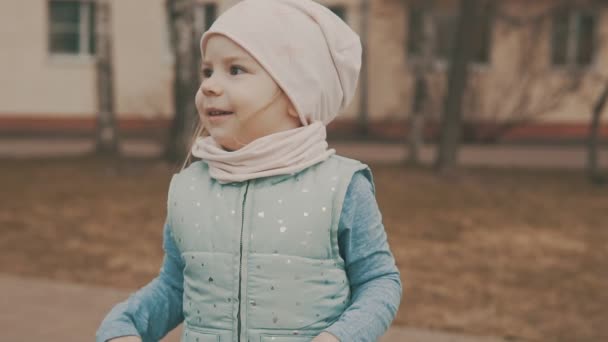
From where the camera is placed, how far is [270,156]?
179 centimetres

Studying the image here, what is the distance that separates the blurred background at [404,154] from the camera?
584cm

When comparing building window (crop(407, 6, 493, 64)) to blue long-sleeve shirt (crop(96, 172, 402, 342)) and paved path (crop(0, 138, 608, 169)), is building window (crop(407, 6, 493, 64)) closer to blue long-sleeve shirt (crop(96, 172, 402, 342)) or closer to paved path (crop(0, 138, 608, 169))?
paved path (crop(0, 138, 608, 169))

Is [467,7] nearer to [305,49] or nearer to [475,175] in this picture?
[475,175]

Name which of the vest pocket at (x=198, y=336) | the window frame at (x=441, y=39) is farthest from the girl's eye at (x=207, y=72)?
the window frame at (x=441, y=39)

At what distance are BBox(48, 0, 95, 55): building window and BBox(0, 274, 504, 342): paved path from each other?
594 inches

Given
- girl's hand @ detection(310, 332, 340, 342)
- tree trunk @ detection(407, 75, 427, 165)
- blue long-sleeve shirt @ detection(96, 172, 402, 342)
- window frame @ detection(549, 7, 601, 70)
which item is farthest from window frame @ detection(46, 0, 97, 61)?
girl's hand @ detection(310, 332, 340, 342)

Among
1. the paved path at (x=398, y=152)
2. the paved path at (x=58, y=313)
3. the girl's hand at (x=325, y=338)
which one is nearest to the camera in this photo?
the girl's hand at (x=325, y=338)

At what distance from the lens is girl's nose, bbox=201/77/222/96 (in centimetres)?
177

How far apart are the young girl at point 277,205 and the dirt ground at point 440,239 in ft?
11.0

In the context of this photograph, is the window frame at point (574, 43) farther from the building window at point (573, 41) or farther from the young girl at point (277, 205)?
the young girl at point (277, 205)

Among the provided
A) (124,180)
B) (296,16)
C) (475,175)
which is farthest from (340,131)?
(296,16)

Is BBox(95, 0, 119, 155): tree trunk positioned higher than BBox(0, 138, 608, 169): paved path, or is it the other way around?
BBox(95, 0, 119, 155): tree trunk

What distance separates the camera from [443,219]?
8.41m

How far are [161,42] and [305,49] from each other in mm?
19009
